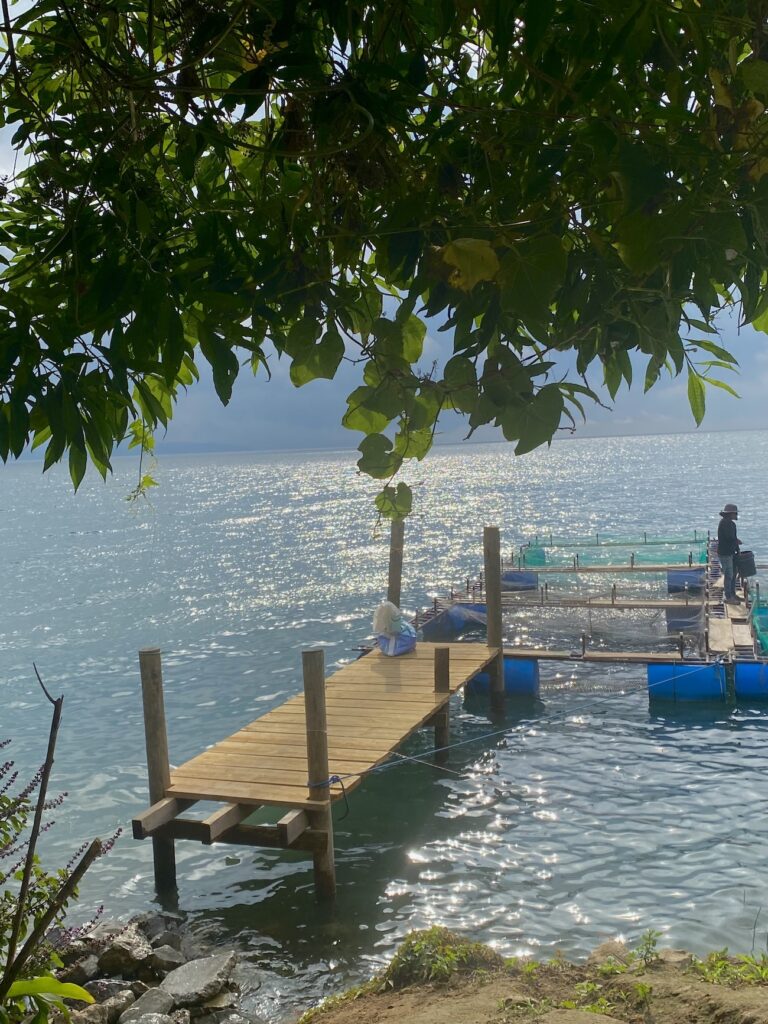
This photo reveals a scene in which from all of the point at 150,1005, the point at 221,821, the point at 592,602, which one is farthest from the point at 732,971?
the point at 592,602

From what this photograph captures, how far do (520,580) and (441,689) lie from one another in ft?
43.9

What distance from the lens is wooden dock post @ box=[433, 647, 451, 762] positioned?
14031 millimetres

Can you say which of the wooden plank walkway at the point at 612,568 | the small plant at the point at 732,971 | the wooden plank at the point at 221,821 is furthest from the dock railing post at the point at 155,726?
the wooden plank walkway at the point at 612,568

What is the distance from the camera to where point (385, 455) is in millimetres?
2131

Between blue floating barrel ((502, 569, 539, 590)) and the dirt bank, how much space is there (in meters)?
19.2

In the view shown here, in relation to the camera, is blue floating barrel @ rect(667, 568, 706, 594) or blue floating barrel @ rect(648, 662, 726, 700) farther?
blue floating barrel @ rect(667, 568, 706, 594)

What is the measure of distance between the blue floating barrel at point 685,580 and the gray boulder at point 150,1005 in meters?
19.3

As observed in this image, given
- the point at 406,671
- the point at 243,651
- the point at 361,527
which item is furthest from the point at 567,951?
the point at 361,527

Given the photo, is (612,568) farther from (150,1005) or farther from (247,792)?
(150,1005)

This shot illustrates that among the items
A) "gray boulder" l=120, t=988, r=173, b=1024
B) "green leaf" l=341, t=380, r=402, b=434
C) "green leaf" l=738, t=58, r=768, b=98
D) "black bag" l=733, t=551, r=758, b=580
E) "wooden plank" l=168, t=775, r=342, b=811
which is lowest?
"gray boulder" l=120, t=988, r=173, b=1024

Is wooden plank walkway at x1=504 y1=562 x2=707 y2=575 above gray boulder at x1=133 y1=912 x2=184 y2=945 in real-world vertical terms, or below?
above

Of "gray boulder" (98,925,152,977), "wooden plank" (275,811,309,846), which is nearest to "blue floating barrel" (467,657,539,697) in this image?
"wooden plank" (275,811,309,846)

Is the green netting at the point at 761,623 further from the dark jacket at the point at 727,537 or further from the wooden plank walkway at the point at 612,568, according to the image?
the wooden plank walkway at the point at 612,568

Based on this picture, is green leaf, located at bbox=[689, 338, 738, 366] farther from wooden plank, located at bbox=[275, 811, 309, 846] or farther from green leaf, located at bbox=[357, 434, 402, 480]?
wooden plank, located at bbox=[275, 811, 309, 846]
